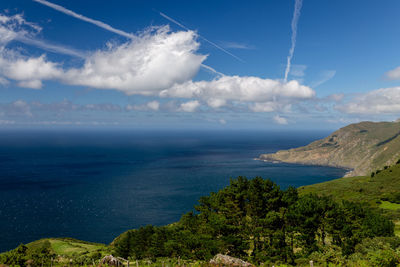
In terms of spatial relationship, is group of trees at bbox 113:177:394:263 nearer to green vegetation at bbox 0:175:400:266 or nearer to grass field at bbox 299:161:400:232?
green vegetation at bbox 0:175:400:266

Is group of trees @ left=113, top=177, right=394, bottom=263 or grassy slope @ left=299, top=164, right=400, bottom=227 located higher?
group of trees @ left=113, top=177, right=394, bottom=263

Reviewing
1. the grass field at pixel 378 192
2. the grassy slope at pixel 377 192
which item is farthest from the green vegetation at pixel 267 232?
the grassy slope at pixel 377 192

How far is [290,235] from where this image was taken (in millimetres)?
41781

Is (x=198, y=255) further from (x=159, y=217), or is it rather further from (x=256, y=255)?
(x=159, y=217)

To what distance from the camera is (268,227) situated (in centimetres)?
4253

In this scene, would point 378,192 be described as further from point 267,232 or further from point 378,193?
point 267,232

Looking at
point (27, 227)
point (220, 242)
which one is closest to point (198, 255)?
point (220, 242)

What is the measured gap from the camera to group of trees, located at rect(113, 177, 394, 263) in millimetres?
38156

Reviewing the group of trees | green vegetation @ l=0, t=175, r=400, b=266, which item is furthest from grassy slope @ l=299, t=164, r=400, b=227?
green vegetation @ l=0, t=175, r=400, b=266

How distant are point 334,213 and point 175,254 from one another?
2740 cm

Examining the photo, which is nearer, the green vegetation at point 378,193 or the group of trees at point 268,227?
the group of trees at point 268,227

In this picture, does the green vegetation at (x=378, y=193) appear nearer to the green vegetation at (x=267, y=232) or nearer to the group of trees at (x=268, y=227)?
the group of trees at (x=268, y=227)

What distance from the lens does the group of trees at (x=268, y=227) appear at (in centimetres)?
3816

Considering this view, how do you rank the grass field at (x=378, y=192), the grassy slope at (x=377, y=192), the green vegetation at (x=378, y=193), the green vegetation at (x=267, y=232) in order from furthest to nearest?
the green vegetation at (x=378, y=193), the grassy slope at (x=377, y=192), the grass field at (x=378, y=192), the green vegetation at (x=267, y=232)
